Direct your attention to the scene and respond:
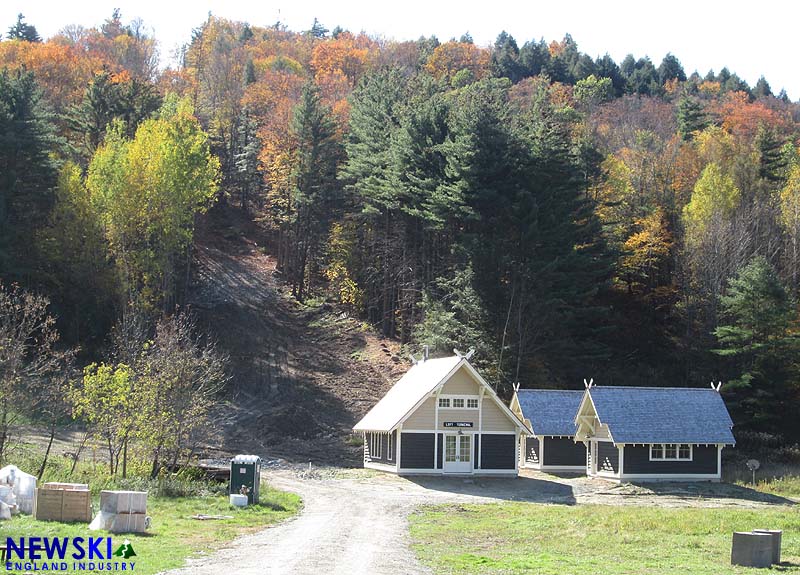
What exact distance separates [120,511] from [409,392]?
1019 inches

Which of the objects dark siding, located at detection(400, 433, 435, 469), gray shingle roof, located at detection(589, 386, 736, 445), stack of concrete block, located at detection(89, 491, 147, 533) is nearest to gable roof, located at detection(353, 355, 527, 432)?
dark siding, located at detection(400, 433, 435, 469)

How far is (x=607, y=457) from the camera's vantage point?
4541cm

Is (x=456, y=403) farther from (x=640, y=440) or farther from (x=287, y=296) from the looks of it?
(x=287, y=296)

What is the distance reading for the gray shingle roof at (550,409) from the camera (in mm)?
47875

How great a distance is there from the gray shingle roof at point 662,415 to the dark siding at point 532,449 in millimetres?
4742

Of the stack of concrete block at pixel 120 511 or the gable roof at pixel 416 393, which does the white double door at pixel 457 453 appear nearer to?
the gable roof at pixel 416 393

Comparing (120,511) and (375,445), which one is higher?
(120,511)

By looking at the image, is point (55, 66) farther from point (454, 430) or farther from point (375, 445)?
point (454, 430)

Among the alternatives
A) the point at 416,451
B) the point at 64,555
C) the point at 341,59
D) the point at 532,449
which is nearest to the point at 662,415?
the point at 532,449

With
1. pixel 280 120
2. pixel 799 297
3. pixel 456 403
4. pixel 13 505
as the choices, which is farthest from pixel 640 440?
pixel 280 120

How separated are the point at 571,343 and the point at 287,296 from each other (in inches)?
957

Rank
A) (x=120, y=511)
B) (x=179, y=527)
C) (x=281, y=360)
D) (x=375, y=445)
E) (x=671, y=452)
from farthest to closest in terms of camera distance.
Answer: (x=281, y=360)
(x=375, y=445)
(x=671, y=452)
(x=179, y=527)
(x=120, y=511)

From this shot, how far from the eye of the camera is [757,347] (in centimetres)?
5344

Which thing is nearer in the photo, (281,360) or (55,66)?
(281,360)
